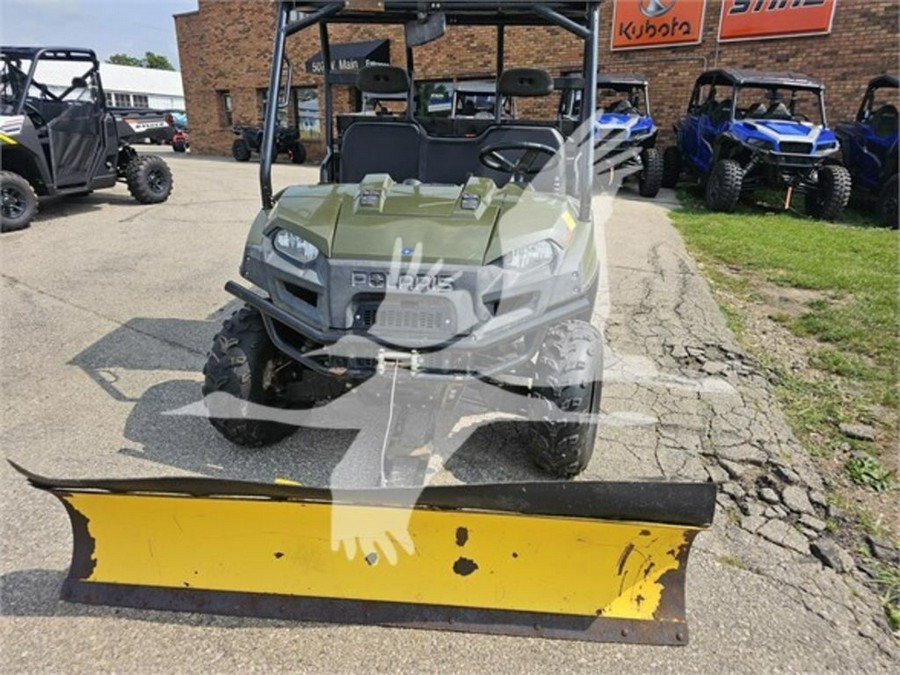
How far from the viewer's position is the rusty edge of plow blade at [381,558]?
188 centimetres

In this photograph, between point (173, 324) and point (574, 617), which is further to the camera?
point (173, 324)

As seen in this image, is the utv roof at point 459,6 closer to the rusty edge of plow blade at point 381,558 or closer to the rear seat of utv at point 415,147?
the rear seat of utv at point 415,147

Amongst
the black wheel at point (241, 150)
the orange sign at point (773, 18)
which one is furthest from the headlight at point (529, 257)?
the black wheel at point (241, 150)

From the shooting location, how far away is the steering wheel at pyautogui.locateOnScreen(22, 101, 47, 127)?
311 inches

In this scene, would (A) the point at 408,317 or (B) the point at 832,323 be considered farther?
(B) the point at 832,323

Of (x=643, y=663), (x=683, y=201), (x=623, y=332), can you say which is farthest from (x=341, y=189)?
(x=683, y=201)

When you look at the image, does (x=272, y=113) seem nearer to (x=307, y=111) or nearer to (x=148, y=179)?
(x=148, y=179)

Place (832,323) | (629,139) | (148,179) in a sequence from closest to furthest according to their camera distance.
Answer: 1. (832,323)
2. (148,179)
3. (629,139)

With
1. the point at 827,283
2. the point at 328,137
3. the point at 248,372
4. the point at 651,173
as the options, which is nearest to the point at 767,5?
the point at 651,173

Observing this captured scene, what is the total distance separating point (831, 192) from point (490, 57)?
887 centimetres

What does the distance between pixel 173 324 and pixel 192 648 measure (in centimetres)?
322

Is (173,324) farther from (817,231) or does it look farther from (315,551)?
(817,231)

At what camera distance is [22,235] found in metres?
7.52

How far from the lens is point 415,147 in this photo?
3.64 metres
